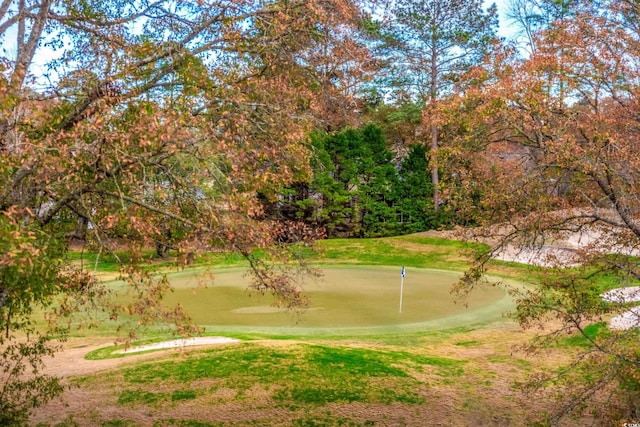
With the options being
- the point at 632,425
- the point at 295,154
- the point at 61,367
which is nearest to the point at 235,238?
the point at 295,154

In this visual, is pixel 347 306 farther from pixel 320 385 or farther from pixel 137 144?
pixel 137 144

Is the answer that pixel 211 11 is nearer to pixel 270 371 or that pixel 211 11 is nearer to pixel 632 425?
pixel 270 371

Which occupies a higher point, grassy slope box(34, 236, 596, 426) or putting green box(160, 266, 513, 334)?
putting green box(160, 266, 513, 334)

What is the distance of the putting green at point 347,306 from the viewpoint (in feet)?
30.8

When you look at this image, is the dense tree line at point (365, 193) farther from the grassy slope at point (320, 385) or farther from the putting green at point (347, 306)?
the grassy slope at point (320, 385)

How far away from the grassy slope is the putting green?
2.43ft

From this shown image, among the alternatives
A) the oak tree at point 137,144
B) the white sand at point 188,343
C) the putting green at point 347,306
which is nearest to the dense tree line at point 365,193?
the putting green at point 347,306

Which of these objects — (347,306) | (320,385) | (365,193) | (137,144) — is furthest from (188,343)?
(365,193)

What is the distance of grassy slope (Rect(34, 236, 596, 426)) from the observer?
19.0 ft

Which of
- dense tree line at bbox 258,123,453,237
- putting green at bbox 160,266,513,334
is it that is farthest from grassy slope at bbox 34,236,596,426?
dense tree line at bbox 258,123,453,237

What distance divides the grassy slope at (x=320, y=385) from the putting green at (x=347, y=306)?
0.74m

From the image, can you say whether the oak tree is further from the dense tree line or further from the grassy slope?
the dense tree line

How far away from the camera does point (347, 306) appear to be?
1073 cm

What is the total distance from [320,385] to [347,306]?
422cm
